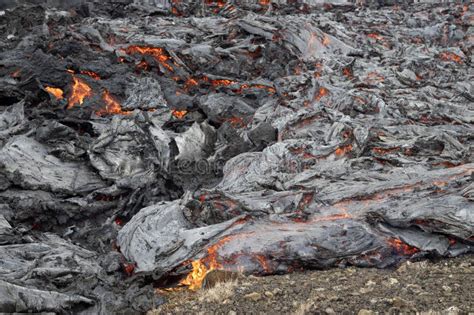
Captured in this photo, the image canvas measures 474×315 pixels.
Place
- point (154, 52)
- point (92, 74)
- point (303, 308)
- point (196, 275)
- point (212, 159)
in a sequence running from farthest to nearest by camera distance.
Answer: point (154, 52) < point (92, 74) < point (212, 159) < point (196, 275) < point (303, 308)

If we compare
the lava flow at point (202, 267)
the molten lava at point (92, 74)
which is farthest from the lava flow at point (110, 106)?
the lava flow at point (202, 267)

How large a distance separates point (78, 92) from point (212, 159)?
5862 mm

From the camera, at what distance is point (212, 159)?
11.2m

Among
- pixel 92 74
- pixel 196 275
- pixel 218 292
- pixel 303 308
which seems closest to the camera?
pixel 303 308

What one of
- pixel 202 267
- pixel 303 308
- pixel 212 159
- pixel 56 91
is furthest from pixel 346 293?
pixel 56 91

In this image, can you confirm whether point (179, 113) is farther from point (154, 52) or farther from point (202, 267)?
point (202, 267)

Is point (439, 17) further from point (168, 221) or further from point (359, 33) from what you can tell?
point (168, 221)

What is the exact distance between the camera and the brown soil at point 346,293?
493 cm

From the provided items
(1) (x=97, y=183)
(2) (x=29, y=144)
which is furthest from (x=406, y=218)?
(2) (x=29, y=144)

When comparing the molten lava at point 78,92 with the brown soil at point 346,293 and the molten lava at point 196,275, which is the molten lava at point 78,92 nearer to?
the molten lava at point 196,275

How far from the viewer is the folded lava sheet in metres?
6.96

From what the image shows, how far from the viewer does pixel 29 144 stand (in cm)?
1052

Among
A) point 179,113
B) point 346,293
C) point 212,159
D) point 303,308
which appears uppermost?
point 303,308

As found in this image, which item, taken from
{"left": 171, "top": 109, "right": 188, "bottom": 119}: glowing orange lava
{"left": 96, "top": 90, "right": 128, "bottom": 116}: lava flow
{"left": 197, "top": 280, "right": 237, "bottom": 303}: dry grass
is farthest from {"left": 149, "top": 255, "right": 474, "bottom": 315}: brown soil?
{"left": 96, "top": 90, "right": 128, "bottom": 116}: lava flow
